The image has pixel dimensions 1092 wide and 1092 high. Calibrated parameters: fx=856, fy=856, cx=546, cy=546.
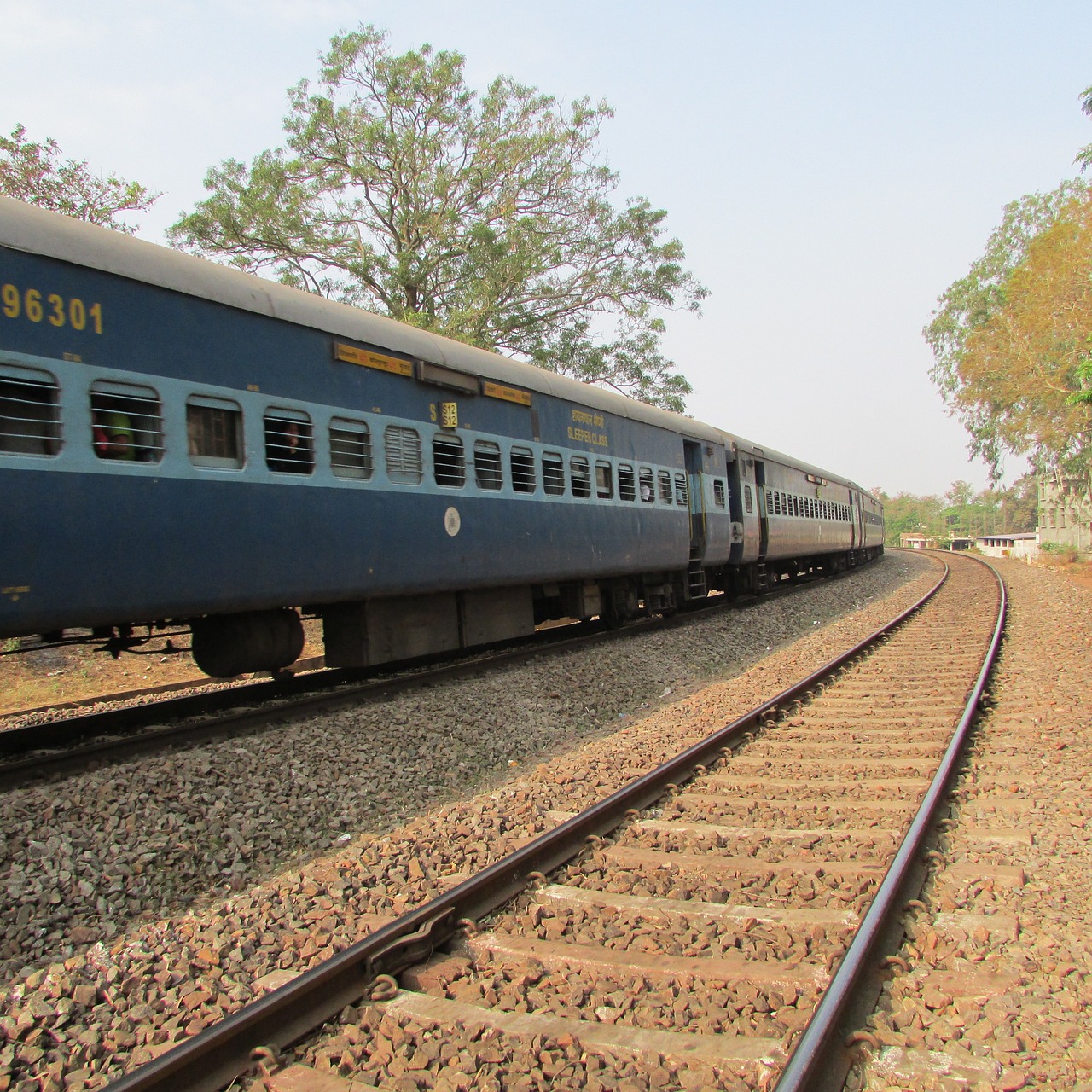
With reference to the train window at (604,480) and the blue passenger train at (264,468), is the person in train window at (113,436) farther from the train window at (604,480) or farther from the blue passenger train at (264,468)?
the train window at (604,480)

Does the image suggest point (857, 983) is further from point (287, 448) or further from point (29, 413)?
point (287, 448)

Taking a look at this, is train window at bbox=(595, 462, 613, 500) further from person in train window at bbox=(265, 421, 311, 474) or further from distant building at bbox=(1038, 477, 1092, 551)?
distant building at bbox=(1038, 477, 1092, 551)

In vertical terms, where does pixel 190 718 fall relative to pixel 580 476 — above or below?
below

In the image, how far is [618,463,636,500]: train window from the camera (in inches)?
473

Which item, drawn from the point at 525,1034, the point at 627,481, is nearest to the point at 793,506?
the point at 627,481

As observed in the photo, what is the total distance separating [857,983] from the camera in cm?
287

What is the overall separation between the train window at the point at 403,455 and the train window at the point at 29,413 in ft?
9.71

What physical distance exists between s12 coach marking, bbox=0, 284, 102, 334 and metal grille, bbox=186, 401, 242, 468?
83cm

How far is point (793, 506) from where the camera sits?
21969mm

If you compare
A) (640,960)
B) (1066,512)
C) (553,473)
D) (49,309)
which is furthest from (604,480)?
(1066,512)

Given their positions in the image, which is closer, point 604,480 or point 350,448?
point 350,448

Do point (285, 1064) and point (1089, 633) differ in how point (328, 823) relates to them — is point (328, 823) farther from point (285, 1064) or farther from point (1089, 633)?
point (1089, 633)

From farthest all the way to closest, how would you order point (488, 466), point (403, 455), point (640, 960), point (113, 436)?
point (488, 466) < point (403, 455) < point (113, 436) < point (640, 960)

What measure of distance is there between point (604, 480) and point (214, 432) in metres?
6.27
